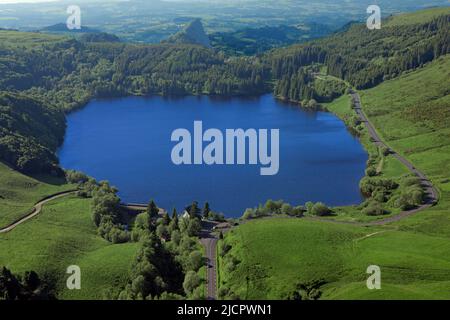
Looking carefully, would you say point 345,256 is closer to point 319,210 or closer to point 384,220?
point 384,220

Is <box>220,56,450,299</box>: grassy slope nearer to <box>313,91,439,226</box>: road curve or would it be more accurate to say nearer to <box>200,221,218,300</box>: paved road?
<box>200,221,218,300</box>: paved road

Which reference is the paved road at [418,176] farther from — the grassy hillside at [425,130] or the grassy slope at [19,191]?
the grassy slope at [19,191]

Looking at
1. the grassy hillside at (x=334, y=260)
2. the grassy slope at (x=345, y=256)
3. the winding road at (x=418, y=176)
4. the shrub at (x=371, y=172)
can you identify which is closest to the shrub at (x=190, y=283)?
the grassy hillside at (x=334, y=260)

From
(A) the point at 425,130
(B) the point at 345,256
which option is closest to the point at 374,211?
(B) the point at 345,256

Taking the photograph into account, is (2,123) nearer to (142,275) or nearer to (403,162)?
(142,275)

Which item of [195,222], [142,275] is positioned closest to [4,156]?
[195,222]

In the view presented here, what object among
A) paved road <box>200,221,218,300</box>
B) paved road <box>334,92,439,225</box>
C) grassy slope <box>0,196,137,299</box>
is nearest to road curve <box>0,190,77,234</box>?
grassy slope <box>0,196,137,299</box>
